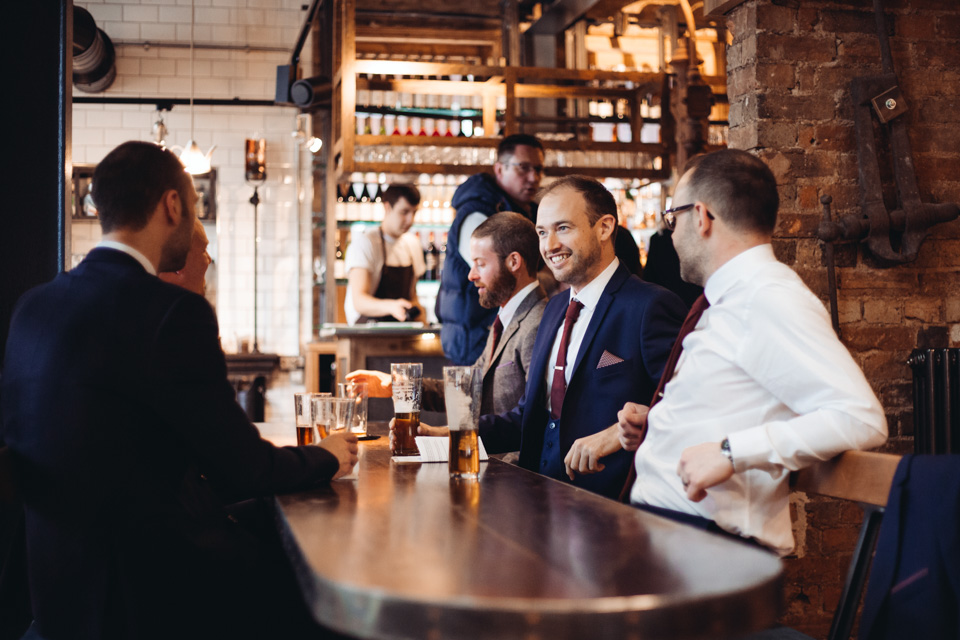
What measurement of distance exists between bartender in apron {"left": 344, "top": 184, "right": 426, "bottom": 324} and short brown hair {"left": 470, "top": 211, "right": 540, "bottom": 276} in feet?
7.87

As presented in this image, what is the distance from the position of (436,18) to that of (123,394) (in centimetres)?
670

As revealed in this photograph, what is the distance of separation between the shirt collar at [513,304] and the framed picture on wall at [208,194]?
5692 mm

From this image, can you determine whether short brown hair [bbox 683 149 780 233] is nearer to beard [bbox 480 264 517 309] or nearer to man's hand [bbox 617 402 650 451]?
man's hand [bbox 617 402 650 451]

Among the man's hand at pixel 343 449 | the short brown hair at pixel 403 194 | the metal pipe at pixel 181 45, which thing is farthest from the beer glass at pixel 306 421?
the metal pipe at pixel 181 45

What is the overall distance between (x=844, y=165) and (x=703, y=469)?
74.4 inches

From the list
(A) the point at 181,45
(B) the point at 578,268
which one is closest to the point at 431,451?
(B) the point at 578,268

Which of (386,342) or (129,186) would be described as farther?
(386,342)

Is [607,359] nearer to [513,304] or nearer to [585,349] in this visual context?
[585,349]

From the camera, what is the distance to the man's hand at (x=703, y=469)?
1573 mm

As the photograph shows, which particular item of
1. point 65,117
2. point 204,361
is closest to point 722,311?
point 204,361

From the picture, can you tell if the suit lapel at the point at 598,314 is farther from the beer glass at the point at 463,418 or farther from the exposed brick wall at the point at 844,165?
the exposed brick wall at the point at 844,165

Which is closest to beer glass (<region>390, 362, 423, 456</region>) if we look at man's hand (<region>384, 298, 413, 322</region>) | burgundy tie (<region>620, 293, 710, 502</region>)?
burgundy tie (<region>620, 293, 710, 502</region>)

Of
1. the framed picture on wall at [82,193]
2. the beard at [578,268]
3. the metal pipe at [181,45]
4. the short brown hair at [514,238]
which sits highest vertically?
the metal pipe at [181,45]

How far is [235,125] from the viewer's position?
826 centimetres
